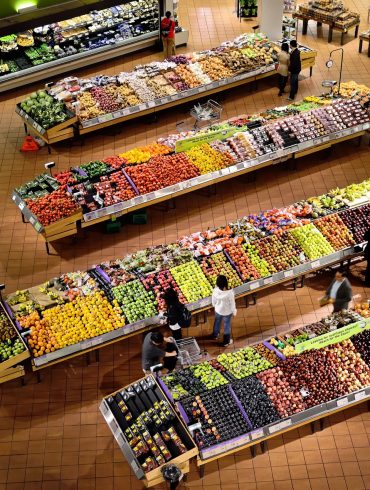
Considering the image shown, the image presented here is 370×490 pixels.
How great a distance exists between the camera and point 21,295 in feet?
37.2

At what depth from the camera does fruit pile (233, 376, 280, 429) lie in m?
9.67

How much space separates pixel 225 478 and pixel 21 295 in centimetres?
391

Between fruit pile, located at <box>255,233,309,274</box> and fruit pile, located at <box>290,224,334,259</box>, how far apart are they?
10 centimetres

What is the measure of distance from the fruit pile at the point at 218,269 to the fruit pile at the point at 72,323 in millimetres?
1485

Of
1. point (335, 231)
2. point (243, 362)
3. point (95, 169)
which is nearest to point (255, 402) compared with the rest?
point (243, 362)

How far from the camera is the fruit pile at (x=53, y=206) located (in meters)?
12.7

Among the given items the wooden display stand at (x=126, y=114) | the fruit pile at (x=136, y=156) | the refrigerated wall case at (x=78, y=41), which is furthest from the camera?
the refrigerated wall case at (x=78, y=41)

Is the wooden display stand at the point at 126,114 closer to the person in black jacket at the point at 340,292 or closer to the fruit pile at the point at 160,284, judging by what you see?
the fruit pile at the point at 160,284

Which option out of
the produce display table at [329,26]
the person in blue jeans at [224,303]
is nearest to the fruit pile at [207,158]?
the person in blue jeans at [224,303]

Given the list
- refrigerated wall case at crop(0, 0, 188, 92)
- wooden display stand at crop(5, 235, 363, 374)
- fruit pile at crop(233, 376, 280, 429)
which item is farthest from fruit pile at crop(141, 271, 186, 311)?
refrigerated wall case at crop(0, 0, 188, 92)

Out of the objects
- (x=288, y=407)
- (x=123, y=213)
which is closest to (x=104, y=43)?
(x=123, y=213)

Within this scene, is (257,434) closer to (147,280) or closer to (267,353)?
(267,353)

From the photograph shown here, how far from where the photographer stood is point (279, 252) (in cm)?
1203

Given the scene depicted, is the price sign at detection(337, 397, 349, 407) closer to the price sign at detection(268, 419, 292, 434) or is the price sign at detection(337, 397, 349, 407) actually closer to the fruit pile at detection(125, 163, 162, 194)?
the price sign at detection(268, 419, 292, 434)
